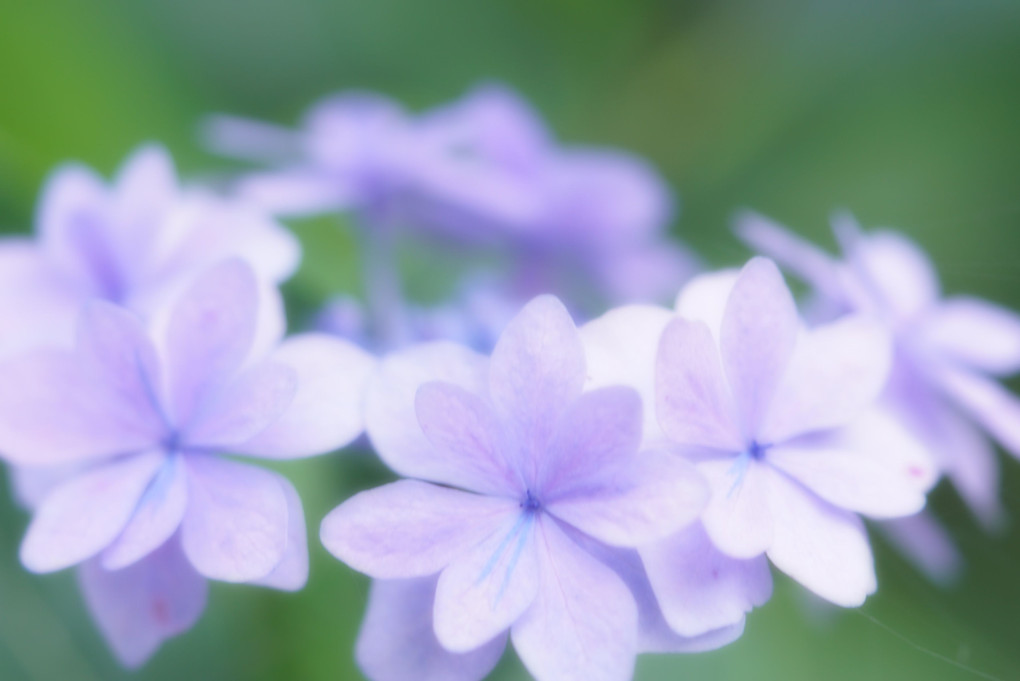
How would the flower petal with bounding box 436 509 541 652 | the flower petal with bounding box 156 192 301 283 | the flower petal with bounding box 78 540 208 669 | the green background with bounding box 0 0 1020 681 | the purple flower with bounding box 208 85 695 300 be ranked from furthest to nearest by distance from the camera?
1. the green background with bounding box 0 0 1020 681
2. the purple flower with bounding box 208 85 695 300
3. the flower petal with bounding box 156 192 301 283
4. the flower petal with bounding box 78 540 208 669
5. the flower petal with bounding box 436 509 541 652

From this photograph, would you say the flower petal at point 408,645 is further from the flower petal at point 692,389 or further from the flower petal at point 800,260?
the flower petal at point 800,260

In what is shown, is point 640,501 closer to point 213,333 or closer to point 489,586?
point 489,586

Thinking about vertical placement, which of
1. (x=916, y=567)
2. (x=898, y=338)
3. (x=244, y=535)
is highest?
(x=898, y=338)

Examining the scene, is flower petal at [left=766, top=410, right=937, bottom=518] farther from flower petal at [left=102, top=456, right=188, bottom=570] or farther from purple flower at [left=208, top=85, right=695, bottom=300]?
purple flower at [left=208, top=85, right=695, bottom=300]

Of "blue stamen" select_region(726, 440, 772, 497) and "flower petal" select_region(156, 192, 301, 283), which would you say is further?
"flower petal" select_region(156, 192, 301, 283)

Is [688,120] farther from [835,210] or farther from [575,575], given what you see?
[575,575]

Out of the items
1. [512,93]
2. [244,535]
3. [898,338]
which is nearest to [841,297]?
[898,338]

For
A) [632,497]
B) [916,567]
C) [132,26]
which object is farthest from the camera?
[132,26]

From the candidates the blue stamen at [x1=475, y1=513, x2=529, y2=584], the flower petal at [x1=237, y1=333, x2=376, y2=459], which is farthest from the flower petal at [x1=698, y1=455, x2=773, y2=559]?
the flower petal at [x1=237, y1=333, x2=376, y2=459]
